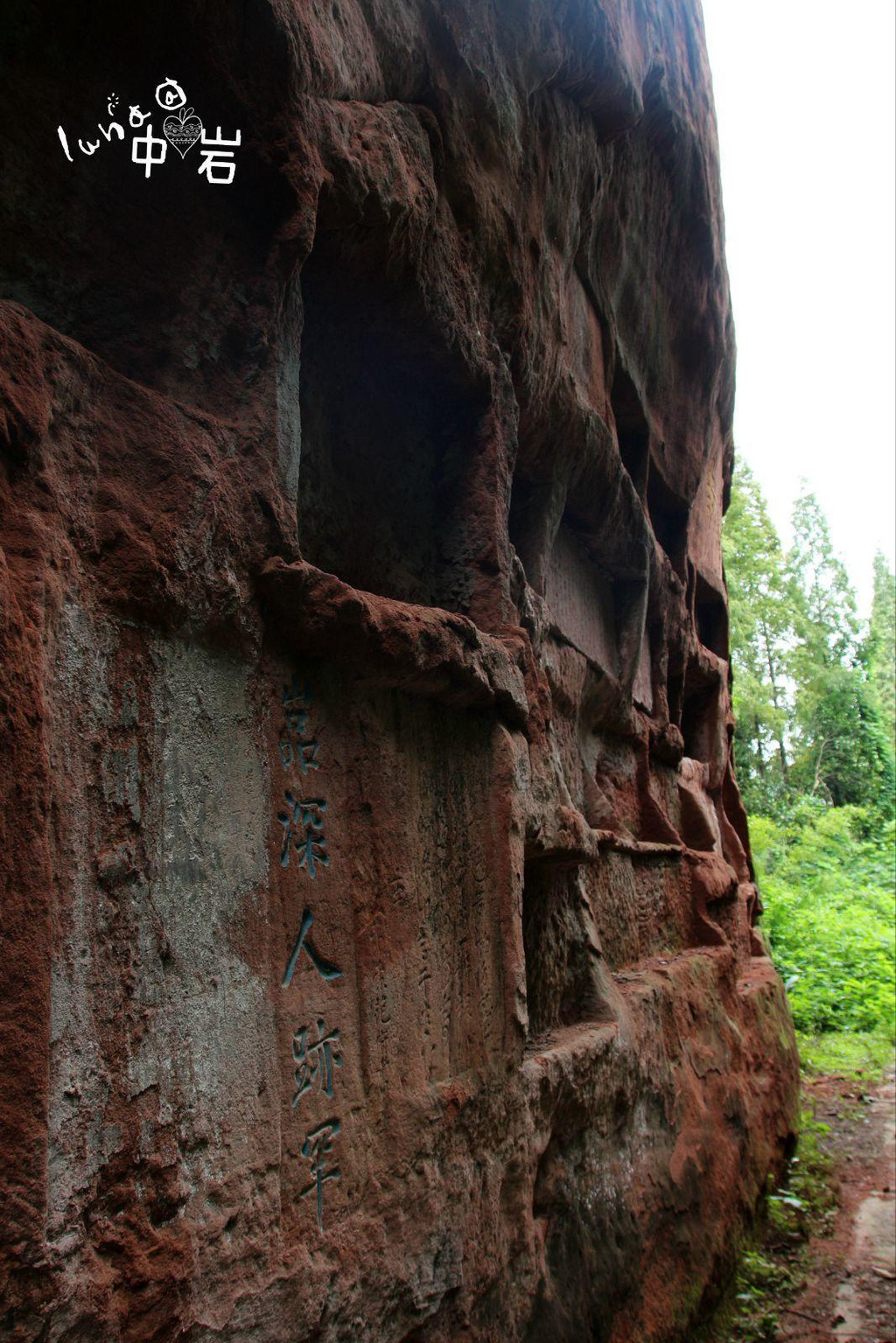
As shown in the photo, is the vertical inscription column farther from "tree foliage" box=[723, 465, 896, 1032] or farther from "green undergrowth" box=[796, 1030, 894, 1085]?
"tree foliage" box=[723, 465, 896, 1032]

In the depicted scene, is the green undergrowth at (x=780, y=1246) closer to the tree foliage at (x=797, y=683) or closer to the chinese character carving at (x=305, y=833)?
the chinese character carving at (x=305, y=833)

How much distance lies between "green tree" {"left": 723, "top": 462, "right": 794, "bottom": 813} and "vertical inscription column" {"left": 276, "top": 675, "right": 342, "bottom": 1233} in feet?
43.0

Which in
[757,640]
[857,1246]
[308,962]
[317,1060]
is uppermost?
[757,640]

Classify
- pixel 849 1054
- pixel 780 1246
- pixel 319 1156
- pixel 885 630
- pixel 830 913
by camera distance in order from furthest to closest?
pixel 885 630 < pixel 830 913 < pixel 849 1054 < pixel 780 1246 < pixel 319 1156

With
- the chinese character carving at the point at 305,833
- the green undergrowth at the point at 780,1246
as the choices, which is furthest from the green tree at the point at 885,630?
the chinese character carving at the point at 305,833

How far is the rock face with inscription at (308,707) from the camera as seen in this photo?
1655 millimetres

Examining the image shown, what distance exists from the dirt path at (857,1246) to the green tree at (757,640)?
8.93 m

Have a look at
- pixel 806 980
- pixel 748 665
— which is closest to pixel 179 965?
pixel 806 980

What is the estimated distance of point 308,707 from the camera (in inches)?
91.0

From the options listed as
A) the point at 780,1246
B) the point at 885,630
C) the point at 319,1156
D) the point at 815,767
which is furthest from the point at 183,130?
the point at 885,630

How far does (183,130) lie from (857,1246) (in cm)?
531

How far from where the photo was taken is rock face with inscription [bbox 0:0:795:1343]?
5.43 ft

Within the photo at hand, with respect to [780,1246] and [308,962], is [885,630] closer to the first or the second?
[780,1246]

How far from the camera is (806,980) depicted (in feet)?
33.5
